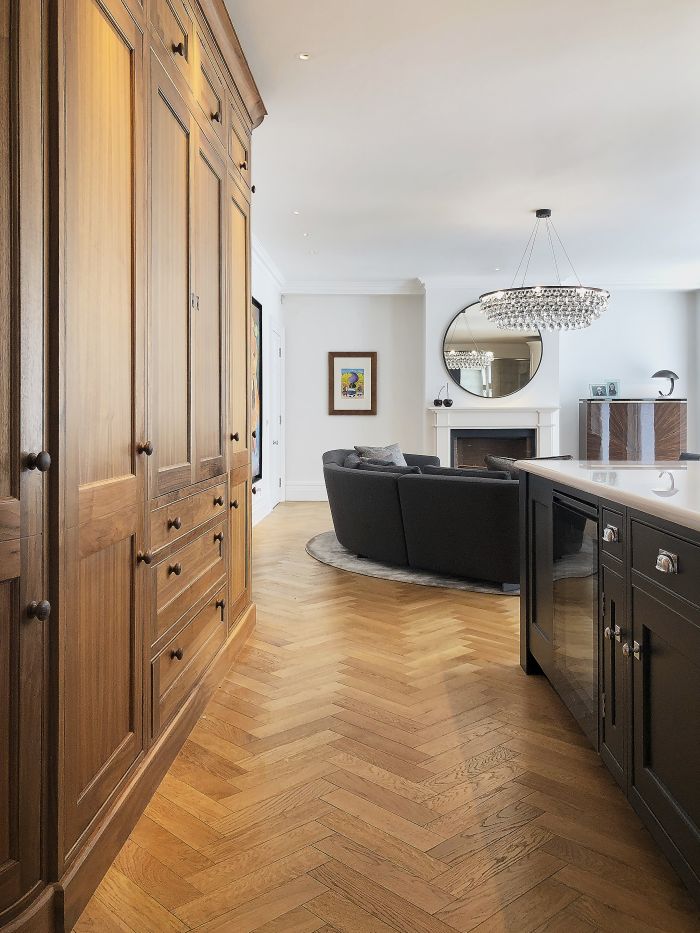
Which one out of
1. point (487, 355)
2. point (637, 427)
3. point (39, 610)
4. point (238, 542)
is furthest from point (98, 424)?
point (637, 427)

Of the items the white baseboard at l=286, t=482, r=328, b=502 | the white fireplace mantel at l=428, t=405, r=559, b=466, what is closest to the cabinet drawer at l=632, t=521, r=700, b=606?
the white fireplace mantel at l=428, t=405, r=559, b=466

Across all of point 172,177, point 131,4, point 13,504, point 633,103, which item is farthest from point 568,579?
point 633,103

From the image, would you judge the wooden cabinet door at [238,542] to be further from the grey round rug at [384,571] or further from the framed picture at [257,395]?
the framed picture at [257,395]

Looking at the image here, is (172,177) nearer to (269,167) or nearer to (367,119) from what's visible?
(367,119)

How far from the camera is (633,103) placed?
3.71 metres

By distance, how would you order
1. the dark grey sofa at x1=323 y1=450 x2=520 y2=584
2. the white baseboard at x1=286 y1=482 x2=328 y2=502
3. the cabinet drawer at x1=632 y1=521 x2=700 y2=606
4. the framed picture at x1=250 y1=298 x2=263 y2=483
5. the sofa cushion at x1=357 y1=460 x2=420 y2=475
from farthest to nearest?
the white baseboard at x1=286 y1=482 x2=328 y2=502 < the framed picture at x1=250 y1=298 x2=263 y2=483 < the sofa cushion at x1=357 y1=460 x2=420 y2=475 < the dark grey sofa at x1=323 y1=450 x2=520 y2=584 < the cabinet drawer at x1=632 y1=521 x2=700 y2=606

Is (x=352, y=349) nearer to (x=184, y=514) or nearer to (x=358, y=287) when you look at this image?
(x=358, y=287)

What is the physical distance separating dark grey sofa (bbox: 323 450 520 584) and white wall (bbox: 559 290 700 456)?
4513 millimetres

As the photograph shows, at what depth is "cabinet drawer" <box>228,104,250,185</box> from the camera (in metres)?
3.05

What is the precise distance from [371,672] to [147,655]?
1.18 meters

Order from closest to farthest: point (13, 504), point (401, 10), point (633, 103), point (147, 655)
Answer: point (13, 504)
point (147, 655)
point (401, 10)
point (633, 103)

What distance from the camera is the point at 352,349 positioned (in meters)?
8.66

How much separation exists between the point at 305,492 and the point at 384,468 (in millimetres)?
3822

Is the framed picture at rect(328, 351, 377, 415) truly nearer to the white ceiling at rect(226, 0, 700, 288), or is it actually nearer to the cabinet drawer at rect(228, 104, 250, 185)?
the white ceiling at rect(226, 0, 700, 288)
